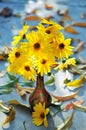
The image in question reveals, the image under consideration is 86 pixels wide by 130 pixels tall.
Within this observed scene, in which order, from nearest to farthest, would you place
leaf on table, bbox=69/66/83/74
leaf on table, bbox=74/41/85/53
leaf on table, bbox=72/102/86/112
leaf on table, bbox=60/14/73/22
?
leaf on table, bbox=72/102/86/112
leaf on table, bbox=69/66/83/74
leaf on table, bbox=74/41/85/53
leaf on table, bbox=60/14/73/22

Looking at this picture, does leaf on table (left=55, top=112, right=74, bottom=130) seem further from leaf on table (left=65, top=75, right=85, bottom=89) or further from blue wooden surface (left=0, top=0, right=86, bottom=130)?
leaf on table (left=65, top=75, right=85, bottom=89)

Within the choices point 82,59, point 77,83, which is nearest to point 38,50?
point 77,83

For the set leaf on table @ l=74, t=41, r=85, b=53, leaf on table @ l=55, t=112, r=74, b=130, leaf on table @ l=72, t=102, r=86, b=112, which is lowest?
leaf on table @ l=74, t=41, r=85, b=53

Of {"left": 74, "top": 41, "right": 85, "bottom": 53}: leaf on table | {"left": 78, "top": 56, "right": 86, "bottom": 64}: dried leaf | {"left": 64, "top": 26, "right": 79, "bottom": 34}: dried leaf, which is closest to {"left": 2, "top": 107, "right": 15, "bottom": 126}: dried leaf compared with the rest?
{"left": 78, "top": 56, "right": 86, "bottom": 64}: dried leaf

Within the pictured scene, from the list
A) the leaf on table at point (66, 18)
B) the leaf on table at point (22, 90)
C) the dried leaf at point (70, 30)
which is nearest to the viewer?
the leaf on table at point (22, 90)

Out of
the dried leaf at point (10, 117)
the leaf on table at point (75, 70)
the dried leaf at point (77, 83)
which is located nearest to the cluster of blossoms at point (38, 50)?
the dried leaf at point (10, 117)

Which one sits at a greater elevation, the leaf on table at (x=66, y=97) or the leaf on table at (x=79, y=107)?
the leaf on table at (x=79, y=107)

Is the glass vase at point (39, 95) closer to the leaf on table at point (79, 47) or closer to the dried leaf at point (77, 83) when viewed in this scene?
the dried leaf at point (77, 83)

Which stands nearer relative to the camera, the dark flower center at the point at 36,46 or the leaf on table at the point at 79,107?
the dark flower center at the point at 36,46
